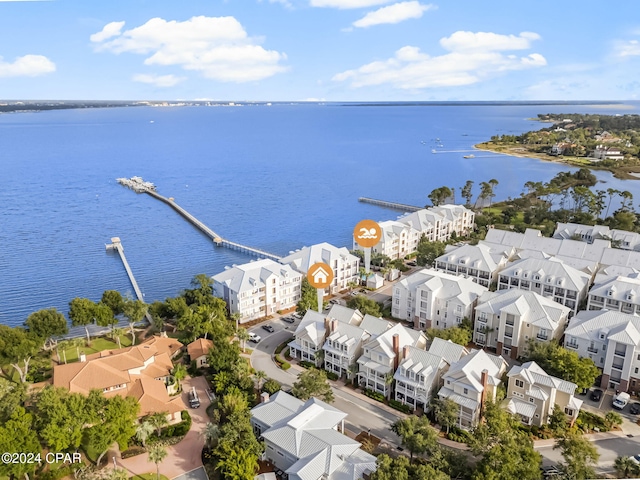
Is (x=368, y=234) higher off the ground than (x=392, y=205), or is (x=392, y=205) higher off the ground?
(x=368, y=234)

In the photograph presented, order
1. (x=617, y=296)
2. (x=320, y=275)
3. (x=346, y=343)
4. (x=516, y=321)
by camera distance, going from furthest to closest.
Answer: (x=320, y=275) → (x=617, y=296) → (x=516, y=321) → (x=346, y=343)

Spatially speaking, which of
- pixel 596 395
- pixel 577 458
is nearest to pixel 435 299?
pixel 596 395

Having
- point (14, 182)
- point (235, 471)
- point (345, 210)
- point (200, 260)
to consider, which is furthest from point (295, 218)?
point (14, 182)

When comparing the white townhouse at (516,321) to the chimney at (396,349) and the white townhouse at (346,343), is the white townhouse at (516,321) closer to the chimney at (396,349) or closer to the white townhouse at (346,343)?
the white townhouse at (346,343)

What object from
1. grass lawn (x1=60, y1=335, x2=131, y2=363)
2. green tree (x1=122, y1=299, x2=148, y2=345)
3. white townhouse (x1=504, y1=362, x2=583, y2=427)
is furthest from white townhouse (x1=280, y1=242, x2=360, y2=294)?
white townhouse (x1=504, y1=362, x2=583, y2=427)

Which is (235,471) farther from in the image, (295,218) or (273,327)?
(295,218)

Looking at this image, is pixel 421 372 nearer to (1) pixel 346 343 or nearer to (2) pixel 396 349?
(2) pixel 396 349
